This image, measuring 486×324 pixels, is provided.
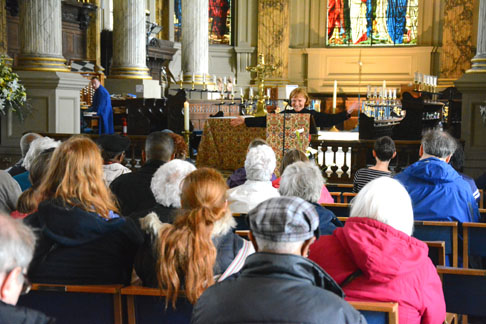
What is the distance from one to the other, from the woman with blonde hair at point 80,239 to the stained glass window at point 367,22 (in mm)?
19111

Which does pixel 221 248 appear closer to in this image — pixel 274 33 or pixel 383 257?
pixel 383 257

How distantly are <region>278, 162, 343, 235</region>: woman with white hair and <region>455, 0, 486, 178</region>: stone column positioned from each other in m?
6.79

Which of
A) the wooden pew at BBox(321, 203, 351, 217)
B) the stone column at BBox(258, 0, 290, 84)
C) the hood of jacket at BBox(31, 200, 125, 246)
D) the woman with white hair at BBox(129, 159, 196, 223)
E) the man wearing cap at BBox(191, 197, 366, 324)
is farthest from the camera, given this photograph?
the stone column at BBox(258, 0, 290, 84)

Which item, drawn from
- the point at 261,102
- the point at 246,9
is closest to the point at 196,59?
the point at 246,9

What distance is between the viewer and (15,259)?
162 cm

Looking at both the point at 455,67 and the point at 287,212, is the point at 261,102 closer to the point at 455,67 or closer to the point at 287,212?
the point at 287,212

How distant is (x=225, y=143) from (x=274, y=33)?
12292 mm

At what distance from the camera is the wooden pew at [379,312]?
88.6 inches

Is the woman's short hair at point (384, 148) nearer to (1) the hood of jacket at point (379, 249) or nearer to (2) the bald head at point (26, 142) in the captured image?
(2) the bald head at point (26, 142)

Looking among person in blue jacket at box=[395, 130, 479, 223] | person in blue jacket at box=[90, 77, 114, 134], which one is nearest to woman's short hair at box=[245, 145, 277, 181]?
person in blue jacket at box=[395, 130, 479, 223]

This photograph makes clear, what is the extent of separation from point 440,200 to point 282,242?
111 inches

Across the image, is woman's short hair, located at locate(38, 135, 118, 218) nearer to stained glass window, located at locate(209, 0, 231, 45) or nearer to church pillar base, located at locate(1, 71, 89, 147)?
church pillar base, located at locate(1, 71, 89, 147)

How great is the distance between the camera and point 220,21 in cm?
2108

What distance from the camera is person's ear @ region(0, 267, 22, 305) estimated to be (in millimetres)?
1625
